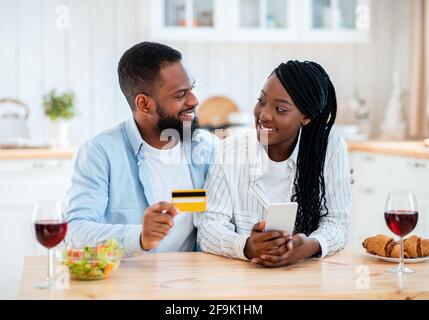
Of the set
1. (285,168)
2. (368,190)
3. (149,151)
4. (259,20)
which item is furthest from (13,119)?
(285,168)

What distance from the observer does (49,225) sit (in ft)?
4.80

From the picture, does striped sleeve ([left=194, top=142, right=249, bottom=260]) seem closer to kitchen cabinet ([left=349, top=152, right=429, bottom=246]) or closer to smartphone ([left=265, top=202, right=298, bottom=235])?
smartphone ([left=265, top=202, right=298, bottom=235])

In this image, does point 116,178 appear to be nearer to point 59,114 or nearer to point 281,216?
point 281,216

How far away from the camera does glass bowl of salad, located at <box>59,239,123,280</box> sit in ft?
4.85

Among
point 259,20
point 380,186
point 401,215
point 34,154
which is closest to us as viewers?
point 401,215

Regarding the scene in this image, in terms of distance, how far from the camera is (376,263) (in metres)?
1.68

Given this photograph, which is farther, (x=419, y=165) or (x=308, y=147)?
(x=419, y=165)

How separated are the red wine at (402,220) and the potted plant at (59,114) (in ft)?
8.81

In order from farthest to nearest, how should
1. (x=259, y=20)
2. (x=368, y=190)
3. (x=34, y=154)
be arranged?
(x=259, y=20)
(x=368, y=190)
(x=34, y=154)

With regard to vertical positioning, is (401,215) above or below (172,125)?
below

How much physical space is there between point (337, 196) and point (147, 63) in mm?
686

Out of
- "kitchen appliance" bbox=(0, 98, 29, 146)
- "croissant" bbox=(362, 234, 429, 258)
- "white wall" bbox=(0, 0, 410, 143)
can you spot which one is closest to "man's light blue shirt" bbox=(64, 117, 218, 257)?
"croissant" bbox=(362, 234, 429, 258)

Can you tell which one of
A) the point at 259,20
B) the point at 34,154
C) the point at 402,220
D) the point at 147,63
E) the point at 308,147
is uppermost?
the point at 259,20

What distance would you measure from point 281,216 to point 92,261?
0.44 meters
